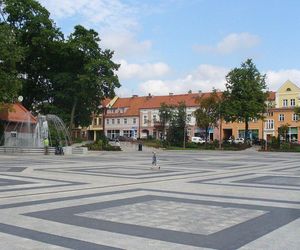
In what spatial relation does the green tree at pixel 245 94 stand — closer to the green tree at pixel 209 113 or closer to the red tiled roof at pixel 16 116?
the green tree at pixel 209 113

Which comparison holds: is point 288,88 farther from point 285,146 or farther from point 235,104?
point 285,146

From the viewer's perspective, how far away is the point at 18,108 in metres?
59.2

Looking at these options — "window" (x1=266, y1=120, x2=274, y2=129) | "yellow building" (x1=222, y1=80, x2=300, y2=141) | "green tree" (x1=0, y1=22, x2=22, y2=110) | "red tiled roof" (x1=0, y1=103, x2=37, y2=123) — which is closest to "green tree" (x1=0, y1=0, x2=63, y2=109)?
"red tiled roof" (x1=0, y1=103, x2=37, y2=123)

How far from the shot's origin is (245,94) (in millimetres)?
72938

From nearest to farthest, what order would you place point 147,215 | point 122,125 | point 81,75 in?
point 147,215 < point 81,75 < point 122,125

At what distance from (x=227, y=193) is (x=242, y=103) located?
59.9m

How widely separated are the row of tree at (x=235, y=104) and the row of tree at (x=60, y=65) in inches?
611

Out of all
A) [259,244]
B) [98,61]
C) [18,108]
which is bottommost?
[259,244]

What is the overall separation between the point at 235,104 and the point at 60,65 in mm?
26585

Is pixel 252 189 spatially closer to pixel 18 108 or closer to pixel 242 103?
pixel 18 108

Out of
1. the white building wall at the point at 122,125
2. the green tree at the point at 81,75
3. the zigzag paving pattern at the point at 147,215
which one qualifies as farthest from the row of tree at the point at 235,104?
the zigzag paving pattern at the point at 147,215

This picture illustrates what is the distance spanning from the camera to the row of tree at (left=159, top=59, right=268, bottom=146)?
72.6m

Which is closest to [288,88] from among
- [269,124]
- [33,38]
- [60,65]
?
[269,124]

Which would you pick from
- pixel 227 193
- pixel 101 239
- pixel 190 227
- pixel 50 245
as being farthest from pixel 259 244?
pixel 227 193
